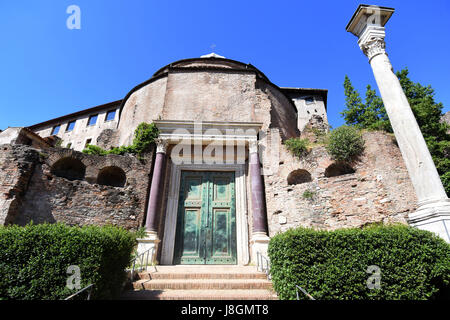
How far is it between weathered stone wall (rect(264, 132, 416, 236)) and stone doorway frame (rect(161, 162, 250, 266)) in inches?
44.0

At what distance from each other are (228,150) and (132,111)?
271 inches

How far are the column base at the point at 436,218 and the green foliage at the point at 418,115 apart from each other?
6.26m

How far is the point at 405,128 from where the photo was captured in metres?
6.73

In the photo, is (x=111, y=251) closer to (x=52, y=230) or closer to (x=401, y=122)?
(x=52, y=230)

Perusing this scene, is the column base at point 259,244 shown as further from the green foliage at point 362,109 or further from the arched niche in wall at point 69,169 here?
the green foliage at point 362,109

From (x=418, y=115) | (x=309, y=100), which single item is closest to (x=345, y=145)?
(x=418, y=115)

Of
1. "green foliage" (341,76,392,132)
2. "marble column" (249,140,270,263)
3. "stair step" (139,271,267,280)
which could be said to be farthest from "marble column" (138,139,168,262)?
"green foliage" (341,76,392,132)

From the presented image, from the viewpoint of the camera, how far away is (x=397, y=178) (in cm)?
861

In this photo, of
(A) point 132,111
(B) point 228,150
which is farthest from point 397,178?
(A) point 132,111

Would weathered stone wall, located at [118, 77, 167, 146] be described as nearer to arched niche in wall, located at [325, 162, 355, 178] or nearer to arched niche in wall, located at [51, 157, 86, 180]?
arched niche in wall, located at [51, 157, 86, 180]

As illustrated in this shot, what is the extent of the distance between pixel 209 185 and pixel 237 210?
66.4 inches

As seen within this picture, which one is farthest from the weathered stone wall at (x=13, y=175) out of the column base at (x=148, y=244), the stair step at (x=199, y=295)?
the stair step at (x=199, y=295)

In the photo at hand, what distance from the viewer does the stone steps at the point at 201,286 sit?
4.91m

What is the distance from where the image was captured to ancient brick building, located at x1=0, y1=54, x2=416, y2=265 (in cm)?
859
